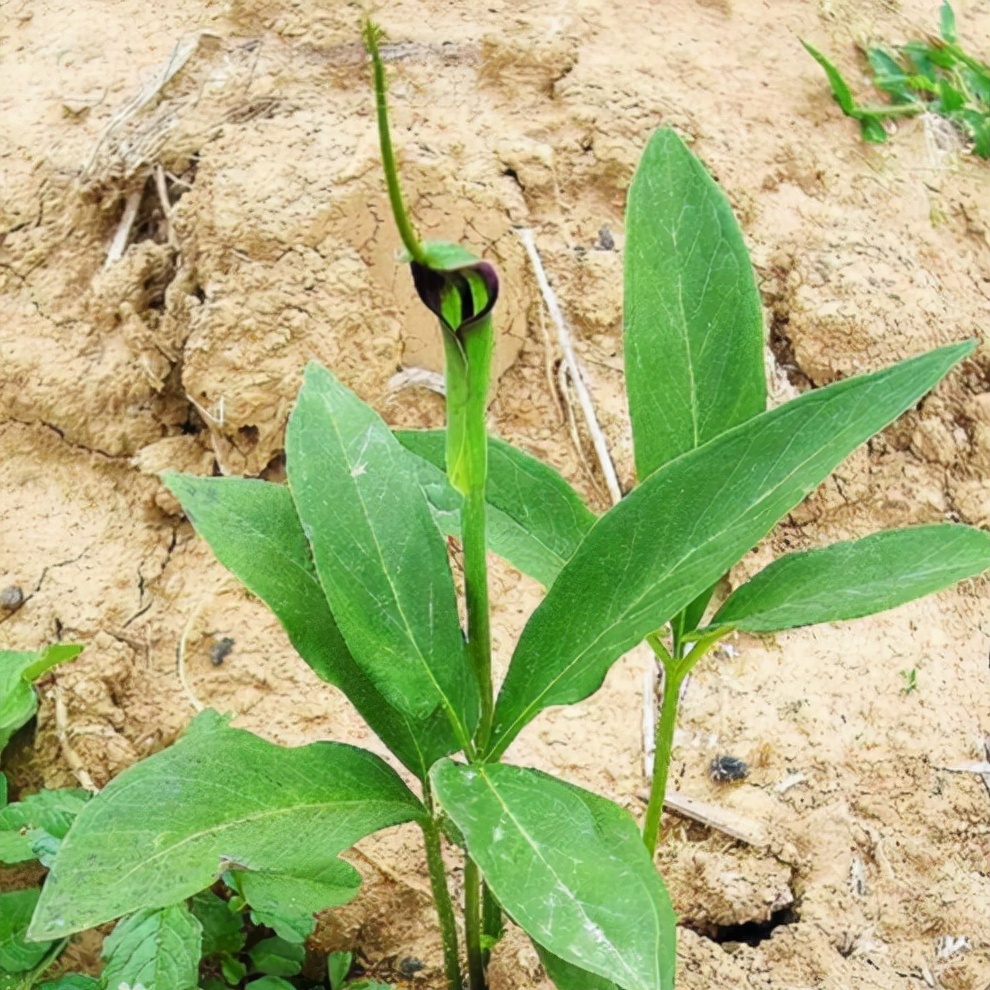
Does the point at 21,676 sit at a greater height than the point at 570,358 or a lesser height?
lesser

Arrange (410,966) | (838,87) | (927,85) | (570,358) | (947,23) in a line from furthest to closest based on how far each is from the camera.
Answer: (947,23) → (927,85) → (838,87) → (570,358) → (410,966)

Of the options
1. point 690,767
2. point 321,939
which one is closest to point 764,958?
point 690,767

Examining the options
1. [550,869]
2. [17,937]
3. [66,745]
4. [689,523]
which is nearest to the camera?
[550,869]

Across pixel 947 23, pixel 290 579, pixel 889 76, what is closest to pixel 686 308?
pixel 290 579

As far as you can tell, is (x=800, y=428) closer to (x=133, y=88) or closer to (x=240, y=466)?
(x=240, y=466)

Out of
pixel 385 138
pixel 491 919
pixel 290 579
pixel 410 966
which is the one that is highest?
pixel 385 138

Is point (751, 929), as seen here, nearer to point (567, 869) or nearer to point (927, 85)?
point (567, 869)

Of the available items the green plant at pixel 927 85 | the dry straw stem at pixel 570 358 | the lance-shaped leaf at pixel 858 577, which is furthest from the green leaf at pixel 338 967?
the green plant at pixel 927 85

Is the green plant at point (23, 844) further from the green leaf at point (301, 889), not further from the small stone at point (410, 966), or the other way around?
the small stone at point (410, 966)

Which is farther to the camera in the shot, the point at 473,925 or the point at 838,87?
the point at 838,87
